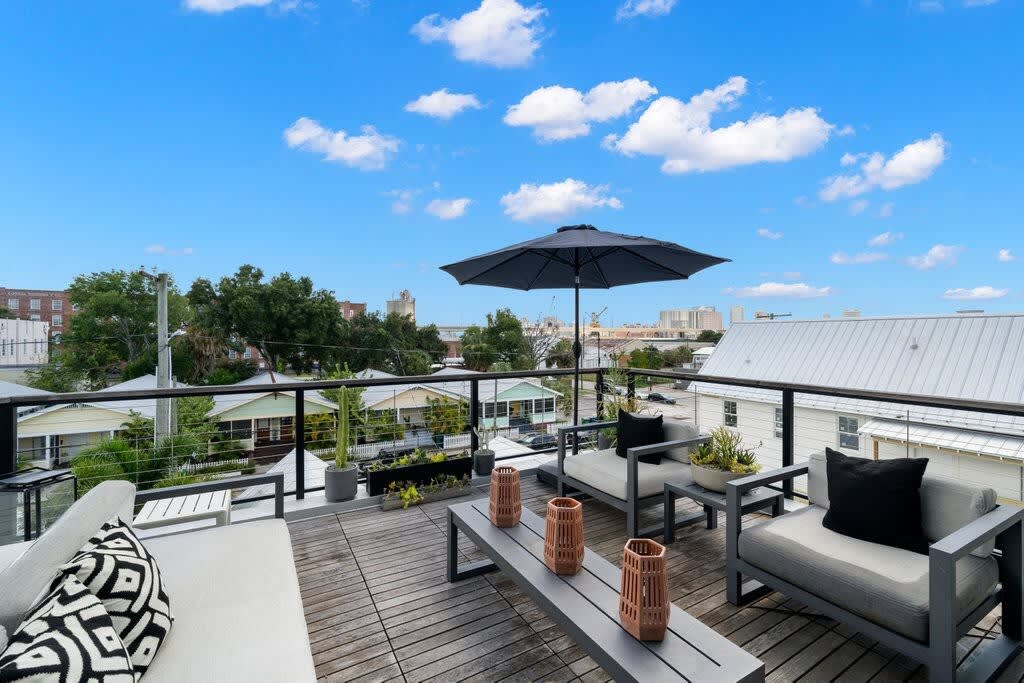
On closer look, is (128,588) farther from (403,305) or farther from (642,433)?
(403,305)

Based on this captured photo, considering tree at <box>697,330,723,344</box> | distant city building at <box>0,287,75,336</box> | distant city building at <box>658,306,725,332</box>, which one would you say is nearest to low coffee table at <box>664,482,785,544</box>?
distant city building at <box>658,306,725,332</box>

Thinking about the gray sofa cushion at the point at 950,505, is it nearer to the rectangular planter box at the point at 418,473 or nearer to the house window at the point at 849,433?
the house window at the point at 849,433

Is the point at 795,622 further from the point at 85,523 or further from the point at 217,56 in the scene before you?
the point at 217,56

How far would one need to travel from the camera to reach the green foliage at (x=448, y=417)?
4516mm

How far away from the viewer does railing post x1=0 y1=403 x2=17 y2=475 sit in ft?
9.04

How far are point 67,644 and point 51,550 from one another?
1.32 feet

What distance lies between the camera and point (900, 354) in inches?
534

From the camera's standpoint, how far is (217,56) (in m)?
14.8

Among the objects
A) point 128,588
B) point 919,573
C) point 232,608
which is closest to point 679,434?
point 919,573

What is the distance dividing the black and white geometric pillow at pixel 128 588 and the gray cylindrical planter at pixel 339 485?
211 cm

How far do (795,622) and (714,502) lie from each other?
0.63 meters

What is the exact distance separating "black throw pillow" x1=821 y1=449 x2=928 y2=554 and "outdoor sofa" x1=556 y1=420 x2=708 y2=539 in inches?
38.0

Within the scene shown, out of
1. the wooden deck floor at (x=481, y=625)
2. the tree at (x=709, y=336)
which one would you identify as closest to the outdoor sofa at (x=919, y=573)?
the wooden deck floor at (x=481, y=625)

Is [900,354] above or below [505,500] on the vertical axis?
above
